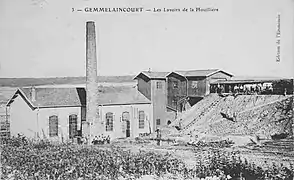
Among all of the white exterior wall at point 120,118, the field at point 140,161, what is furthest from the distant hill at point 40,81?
the field at point 140,161

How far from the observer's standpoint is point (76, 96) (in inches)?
79.7

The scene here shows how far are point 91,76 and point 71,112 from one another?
0.20m

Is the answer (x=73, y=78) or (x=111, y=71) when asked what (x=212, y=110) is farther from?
(x=73, y=78)

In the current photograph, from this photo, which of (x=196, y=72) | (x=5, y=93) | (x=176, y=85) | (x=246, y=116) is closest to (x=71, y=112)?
(x=5, y=93)

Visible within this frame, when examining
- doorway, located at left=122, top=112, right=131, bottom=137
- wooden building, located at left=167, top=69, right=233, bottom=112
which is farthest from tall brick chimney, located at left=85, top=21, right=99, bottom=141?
wooden building, located at left=167, top=69, right=233, bottom=112

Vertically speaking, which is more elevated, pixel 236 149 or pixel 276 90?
pixel 276 90

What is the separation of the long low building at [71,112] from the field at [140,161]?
6 cm

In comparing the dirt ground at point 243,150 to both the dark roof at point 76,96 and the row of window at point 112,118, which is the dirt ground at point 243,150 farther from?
the dark roof at point 76,96

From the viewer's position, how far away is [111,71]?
6.68 feet

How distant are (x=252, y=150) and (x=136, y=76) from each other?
0.69 metres

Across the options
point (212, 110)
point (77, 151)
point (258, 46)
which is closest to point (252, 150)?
point (212, 110)

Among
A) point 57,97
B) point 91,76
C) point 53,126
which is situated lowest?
point 53,126

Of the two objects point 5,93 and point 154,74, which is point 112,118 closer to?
point 154,74

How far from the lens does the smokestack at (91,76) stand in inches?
79.6
